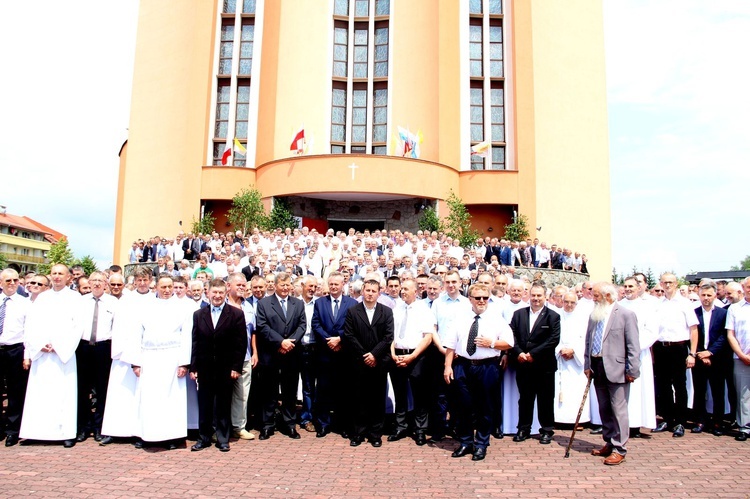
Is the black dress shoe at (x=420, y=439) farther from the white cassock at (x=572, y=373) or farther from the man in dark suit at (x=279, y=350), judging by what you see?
the white cassock at (x=572, y=373)

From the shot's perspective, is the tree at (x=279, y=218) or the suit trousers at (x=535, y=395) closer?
the suit trousers at (x=535, y=395)

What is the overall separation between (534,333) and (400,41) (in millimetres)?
24197

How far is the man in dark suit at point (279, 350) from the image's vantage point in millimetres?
7340

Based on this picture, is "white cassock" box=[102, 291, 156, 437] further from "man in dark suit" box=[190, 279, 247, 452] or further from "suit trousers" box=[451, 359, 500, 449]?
"suit trousers" box=[451, 359, 500, 449]

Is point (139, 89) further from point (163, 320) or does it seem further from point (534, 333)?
point (534, 333)

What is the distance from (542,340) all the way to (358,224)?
21.1 m

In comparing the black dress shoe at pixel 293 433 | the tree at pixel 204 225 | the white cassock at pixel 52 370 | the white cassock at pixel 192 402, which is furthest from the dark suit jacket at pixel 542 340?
the tree at pixel 204 225

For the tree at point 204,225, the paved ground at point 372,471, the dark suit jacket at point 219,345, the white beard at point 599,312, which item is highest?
the tree at point 204,225

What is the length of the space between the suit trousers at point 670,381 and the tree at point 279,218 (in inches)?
742

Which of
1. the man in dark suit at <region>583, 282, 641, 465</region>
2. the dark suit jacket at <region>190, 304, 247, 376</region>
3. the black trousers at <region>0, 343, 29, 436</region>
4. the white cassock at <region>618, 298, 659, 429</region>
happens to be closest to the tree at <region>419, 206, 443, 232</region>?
the white cassock at <region>618, 298, 659, 429</region>

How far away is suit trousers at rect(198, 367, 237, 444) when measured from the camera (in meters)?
6.86

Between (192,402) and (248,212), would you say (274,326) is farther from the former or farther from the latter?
(248,212)

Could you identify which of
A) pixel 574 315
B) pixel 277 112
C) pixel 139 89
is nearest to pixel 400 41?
pixel 277 112

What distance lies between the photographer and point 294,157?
25469 mm
